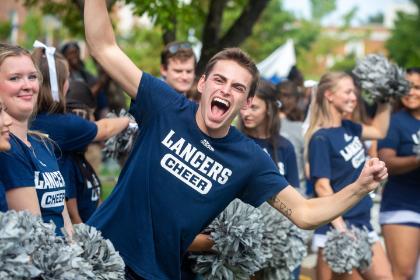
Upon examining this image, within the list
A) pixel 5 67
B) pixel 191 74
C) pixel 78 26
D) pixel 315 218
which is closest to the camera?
pixel 5 67

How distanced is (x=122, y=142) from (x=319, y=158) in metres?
1.52

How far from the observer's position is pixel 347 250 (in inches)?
251

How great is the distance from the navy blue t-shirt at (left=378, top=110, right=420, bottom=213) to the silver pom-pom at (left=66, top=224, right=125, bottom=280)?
3880 millimetres

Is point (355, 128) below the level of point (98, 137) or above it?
below

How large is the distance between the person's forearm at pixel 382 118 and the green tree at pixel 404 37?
3378 centimetres

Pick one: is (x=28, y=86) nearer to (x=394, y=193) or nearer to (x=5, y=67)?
(x=5, y=67)

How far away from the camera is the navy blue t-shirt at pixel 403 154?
7383mm

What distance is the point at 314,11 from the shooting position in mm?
65562

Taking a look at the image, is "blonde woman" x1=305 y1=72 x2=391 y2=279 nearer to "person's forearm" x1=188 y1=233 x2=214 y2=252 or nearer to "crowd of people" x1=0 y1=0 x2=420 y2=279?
"person's forearm" x1=188 y1=233 x2=214 y2=252

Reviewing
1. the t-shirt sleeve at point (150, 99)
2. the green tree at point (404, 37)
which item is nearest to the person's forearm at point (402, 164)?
the t-shirt sleeve at point (150, 99)

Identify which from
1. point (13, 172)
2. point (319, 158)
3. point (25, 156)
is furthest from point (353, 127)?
Answer: point (13, 172)

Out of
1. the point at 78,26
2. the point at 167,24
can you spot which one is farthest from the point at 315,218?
the point at 78,26

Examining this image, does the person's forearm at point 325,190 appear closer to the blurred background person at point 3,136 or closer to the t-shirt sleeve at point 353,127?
the t-shirt sleeve at point 353,127

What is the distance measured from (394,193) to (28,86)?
420 cm
